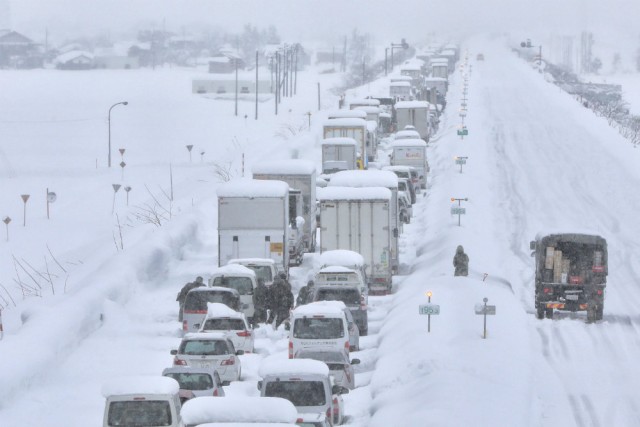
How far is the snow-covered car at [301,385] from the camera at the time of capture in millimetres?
17547

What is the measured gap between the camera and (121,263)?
3306 centimetres

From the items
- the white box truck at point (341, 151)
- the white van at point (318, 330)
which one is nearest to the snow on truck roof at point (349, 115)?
the white box truck at point (341, 151)

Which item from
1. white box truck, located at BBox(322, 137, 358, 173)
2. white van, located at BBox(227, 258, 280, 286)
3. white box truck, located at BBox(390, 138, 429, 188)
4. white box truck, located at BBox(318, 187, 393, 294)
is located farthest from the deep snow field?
white box truck, located at BBox(322, 137, 358, 173)

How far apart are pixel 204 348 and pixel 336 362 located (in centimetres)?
247

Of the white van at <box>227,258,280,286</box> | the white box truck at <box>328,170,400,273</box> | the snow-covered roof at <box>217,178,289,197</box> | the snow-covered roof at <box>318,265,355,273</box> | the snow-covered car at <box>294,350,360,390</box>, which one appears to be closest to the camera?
the snow-covered car at <box>294,350,360,390</box>

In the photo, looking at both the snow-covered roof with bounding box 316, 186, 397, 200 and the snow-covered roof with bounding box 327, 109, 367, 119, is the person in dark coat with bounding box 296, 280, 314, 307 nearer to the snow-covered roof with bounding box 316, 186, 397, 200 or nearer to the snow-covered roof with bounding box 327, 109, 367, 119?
→ the snow-covered roof with bounding box 316, 186, 397, 200

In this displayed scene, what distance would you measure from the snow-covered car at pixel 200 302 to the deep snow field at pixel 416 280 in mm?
979

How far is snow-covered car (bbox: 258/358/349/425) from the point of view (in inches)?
691

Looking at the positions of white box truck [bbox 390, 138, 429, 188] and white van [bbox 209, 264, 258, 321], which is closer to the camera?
white van [bbox 209, 264, 258, 321]

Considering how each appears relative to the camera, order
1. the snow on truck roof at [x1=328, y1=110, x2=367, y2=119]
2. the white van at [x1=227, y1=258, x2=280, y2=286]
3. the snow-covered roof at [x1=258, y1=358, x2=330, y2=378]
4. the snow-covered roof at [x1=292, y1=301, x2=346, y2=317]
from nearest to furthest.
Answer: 1. the snow-covered roof at [x1=258, y1=358, x2=330, y2=378]
2. the snow-covered roof at [x1=292, y1=301, x2=346, y2=317]
3. the white van at [x1=227, y1=258, x2=280, y2=286]
4. the snow on truck roof at [x1=328, y1=110, x2=367, y2=119]

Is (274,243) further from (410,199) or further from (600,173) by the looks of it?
(600,173)

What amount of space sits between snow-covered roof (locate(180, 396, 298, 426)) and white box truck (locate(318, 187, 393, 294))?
756 inches

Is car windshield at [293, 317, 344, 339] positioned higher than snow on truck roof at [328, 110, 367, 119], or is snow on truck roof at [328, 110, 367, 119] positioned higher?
snow on truck roof at [328, 110, 367, 119]

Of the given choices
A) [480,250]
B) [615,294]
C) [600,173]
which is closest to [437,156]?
[600,173]
